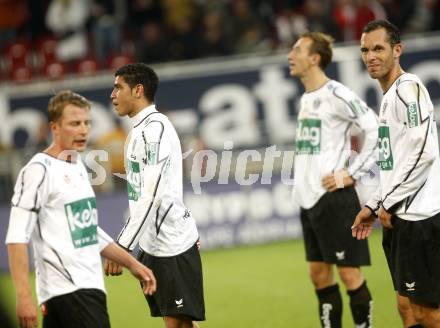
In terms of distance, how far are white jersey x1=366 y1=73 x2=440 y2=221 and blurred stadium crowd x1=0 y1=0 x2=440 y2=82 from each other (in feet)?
32.2

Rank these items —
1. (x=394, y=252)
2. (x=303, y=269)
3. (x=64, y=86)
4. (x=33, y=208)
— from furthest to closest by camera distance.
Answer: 1. (x=64, y=86)
2. (x=303, y=269)
3. (x=394, y=252)
4. (x=33, y=208)

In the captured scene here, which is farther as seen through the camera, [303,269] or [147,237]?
[303,269]

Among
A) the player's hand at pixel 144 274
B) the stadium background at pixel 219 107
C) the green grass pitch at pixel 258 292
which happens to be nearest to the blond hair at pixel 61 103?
the player's hand at pixel 144 274

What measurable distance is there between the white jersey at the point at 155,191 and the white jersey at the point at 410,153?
146cm

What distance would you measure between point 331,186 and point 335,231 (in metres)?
0.39

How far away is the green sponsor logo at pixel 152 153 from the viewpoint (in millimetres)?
6340

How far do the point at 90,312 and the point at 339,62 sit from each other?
10.1m

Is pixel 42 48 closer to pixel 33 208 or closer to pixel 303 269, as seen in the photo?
pixel 303 269

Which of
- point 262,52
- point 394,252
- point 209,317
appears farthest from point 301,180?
point 262,52

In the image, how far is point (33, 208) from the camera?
544 cm

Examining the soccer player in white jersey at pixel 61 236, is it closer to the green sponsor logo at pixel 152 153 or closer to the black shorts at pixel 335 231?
the green sponsor logo at pixel 152 153

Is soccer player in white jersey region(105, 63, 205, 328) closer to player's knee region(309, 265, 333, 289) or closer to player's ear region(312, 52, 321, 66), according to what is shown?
player's knee region(309, 265, 333, 289)

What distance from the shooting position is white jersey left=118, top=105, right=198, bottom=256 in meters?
6.29

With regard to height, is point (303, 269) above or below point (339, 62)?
below
